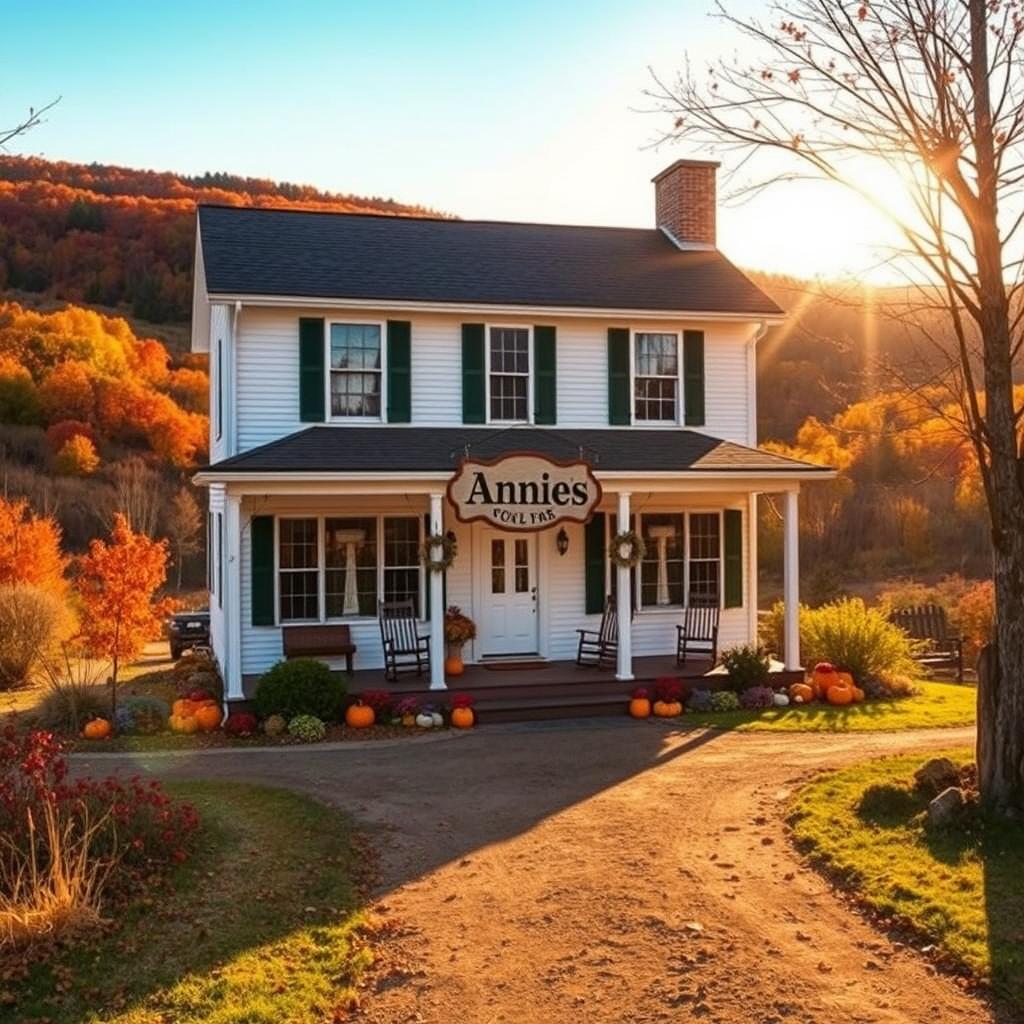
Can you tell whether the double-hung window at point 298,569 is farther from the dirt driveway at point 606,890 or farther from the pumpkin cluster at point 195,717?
the dirt driveway at point 606,890

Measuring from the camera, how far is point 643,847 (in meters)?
8.23

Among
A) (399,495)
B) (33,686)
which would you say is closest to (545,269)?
(399,495)

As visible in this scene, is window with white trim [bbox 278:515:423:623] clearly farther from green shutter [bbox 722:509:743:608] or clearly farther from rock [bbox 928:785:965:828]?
rock [bbox 928:785:965:828]

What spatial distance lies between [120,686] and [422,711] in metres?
6.67

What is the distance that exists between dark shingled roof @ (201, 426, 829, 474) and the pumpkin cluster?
9.84 ft

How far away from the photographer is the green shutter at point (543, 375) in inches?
651

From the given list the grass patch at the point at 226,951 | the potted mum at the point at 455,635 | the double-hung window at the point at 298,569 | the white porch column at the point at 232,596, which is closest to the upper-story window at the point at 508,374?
the potted mum at the point at 455,635

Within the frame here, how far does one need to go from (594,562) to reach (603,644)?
4.72ft

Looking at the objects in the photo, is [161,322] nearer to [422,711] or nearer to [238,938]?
[422,711]

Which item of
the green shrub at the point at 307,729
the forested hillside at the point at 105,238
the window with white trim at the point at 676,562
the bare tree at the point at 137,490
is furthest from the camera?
the forested hillside at the point at 105,238

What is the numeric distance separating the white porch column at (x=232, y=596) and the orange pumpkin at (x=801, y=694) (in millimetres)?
7468

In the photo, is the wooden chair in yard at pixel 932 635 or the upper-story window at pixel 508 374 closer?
the upper-story window at pixel 508 374

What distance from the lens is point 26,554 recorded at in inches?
845

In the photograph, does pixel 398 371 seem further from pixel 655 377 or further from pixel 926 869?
pixel 926 869
